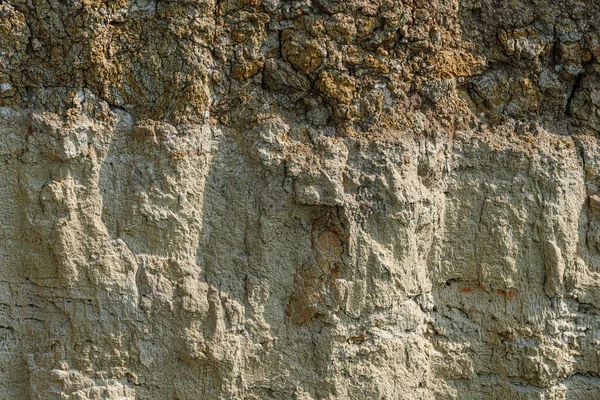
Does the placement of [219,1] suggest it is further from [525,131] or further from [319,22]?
[525,131]

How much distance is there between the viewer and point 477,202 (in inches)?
157

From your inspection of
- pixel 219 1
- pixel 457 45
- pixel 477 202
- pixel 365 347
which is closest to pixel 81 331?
pixel 365 347

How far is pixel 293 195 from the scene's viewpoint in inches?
145

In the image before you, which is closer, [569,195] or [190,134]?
[190,134]

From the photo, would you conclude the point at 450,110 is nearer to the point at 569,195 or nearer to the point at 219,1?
the point at 569,195

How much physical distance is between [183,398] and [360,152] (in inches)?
57.0

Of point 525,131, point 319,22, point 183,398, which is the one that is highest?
point 319,22

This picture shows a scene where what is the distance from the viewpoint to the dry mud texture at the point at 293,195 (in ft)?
11.8

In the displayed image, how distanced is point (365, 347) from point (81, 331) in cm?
135

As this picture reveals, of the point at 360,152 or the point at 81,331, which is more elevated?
the point at 360,152

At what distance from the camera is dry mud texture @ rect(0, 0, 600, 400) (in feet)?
11.8

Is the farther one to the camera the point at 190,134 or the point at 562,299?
the point at 562,299

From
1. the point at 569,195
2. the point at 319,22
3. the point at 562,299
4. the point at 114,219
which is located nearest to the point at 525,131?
the point at 569,195

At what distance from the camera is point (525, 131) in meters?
3.98
